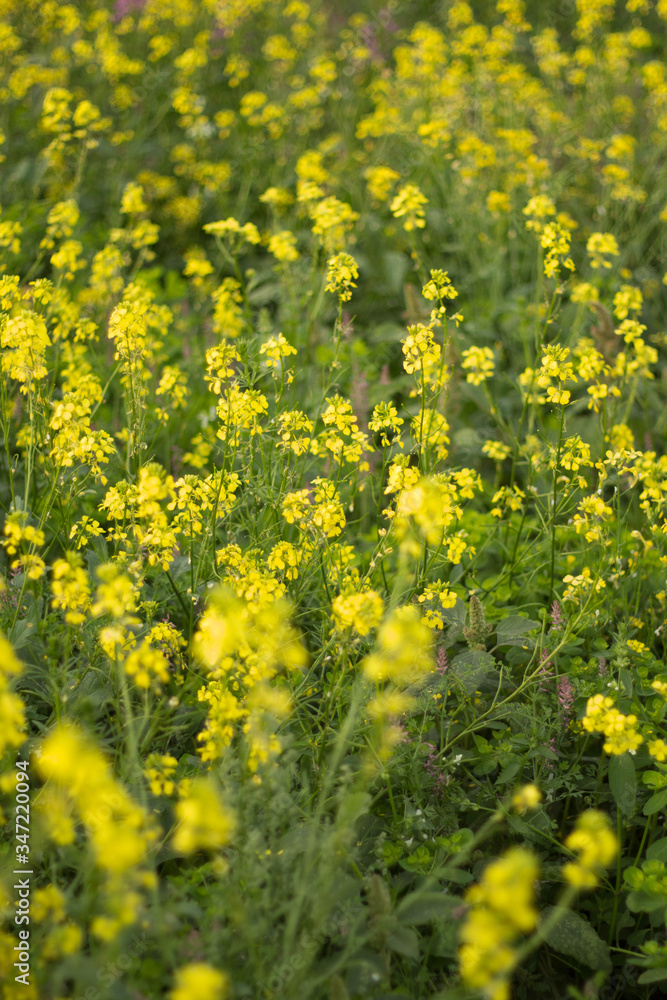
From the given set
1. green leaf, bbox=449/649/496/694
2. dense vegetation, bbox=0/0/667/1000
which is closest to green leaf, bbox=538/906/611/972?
dense vegetation, bbox=0/0/667/1000

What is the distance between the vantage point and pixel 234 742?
181 cm

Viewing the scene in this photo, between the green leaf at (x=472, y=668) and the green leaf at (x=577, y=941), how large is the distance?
537 mm

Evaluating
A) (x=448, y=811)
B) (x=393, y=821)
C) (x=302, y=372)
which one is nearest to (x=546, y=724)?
(x=448, y=811)

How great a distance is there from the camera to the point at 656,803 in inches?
71.6

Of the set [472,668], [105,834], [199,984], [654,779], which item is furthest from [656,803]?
[105,834]

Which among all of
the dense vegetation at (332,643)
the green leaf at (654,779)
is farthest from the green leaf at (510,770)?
the green leaf at (654,779)

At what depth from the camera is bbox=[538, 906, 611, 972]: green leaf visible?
5.67 ft

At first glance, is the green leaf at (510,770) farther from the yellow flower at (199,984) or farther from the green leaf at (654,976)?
the yellow flower at (199,984)

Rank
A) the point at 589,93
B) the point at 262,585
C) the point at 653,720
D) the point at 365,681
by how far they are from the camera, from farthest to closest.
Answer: the point at 589,93 < the point at 653,720 < the point at 262,585 < the point at 365,681

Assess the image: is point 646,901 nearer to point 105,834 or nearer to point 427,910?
point 427,910

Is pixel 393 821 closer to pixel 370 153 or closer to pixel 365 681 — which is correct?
pixel 365 681

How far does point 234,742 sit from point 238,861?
38 cm

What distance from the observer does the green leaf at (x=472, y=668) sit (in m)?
1.98

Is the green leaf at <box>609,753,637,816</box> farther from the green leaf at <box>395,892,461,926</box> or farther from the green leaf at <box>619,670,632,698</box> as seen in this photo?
the green leaf at <box>395,892,461,926</box>
